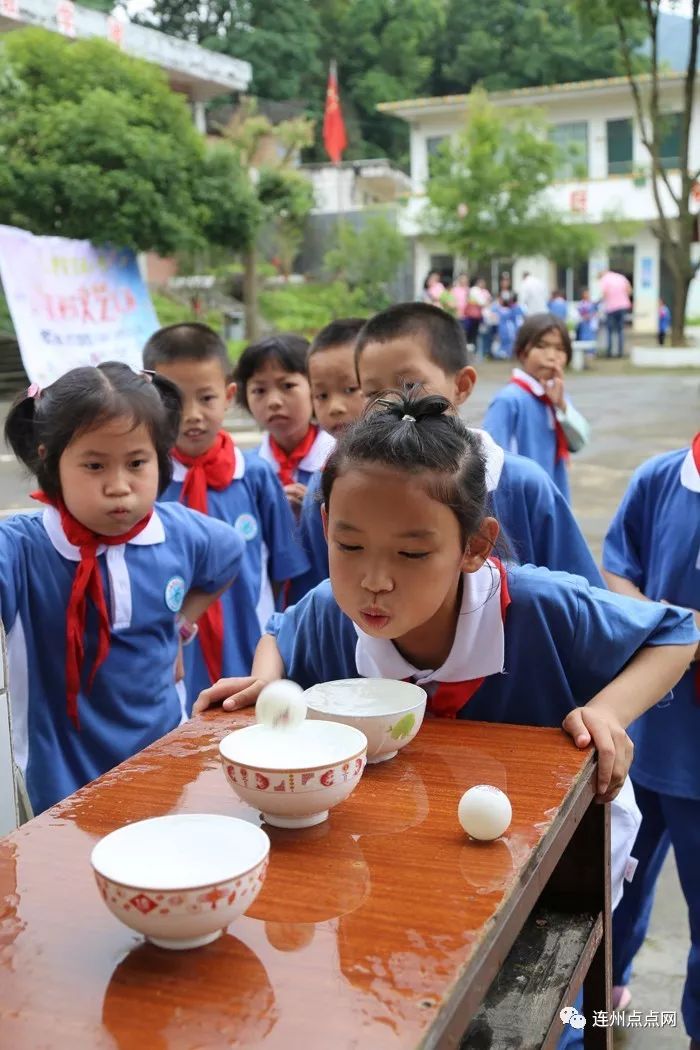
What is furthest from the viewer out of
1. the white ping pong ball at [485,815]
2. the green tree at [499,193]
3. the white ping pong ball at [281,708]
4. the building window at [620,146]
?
the building window at [620,146]

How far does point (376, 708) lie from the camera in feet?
4.85

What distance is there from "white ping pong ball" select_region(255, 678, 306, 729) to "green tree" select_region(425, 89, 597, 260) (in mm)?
20870

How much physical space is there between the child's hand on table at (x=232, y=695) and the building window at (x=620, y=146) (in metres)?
26.5

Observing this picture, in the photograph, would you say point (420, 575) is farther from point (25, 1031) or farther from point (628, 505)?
point (628, 505)

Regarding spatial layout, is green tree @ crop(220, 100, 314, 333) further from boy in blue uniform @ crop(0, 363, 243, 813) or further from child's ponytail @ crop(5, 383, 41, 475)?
boy in blue uniform @ crop(0, 363, 243, 813)

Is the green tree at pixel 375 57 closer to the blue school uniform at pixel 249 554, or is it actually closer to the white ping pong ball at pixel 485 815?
the blue school uniform at pixel 249 554

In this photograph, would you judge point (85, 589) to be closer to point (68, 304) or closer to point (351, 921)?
point (351, 921)

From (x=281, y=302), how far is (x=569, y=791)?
69.6ft

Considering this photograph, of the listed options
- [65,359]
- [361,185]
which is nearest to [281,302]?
[361,185]

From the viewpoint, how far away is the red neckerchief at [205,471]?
127 inches

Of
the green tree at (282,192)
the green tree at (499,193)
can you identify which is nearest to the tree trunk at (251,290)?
the green tree at (282,192)

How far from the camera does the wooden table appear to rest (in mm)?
909

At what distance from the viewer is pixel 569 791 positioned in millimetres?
1341

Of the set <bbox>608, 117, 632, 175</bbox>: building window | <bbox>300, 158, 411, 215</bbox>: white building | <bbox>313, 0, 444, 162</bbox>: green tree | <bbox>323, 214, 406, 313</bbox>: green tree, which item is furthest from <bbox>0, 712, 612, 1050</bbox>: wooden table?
<bbox>313, 0, 444, 162</bbox>: green tree
